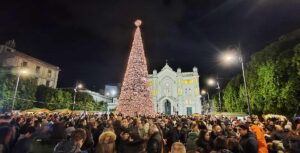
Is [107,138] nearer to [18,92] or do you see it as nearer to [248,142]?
[248,142]

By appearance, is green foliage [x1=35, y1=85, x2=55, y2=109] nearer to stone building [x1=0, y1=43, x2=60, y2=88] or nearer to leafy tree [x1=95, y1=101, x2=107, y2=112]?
stone building [x1=0, y1=43, x2=60, y2=88]

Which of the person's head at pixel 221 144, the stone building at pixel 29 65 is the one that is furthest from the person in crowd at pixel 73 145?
the stone building at pixel 29 65

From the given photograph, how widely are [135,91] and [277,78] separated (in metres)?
16.9

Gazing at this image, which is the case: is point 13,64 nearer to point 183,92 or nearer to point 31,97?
point 31,97

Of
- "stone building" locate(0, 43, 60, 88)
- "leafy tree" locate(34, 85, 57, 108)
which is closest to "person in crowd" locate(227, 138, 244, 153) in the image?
"leafy tree" locate(34, 85, 57, 108)

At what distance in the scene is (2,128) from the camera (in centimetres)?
454

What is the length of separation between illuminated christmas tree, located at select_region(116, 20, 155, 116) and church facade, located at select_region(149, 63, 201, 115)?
4004 cm

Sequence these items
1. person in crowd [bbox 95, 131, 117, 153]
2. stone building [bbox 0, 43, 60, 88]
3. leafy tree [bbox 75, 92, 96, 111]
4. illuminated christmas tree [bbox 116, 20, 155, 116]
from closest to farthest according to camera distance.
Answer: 1. person in crowd [bbox 95, 131, 117, 153]
2. illuminated christmas tree [bbox 116, 20, 155, 116]
3. stone building [bbox 0, 43, 60, 88]
4. leafy tree [bbox 75, 92, 96, 111]

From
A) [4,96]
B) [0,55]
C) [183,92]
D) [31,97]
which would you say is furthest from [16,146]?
[183,92]

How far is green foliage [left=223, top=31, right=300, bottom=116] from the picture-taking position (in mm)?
19703

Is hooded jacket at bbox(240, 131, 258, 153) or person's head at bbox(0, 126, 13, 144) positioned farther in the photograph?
hooded jacket at bbox(240, 131, 258, 153)

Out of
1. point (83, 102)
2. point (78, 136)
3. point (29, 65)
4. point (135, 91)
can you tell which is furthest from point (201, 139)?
point (29, 65)

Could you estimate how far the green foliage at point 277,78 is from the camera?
1970cm

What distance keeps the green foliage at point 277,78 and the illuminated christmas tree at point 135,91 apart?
15080 mm
